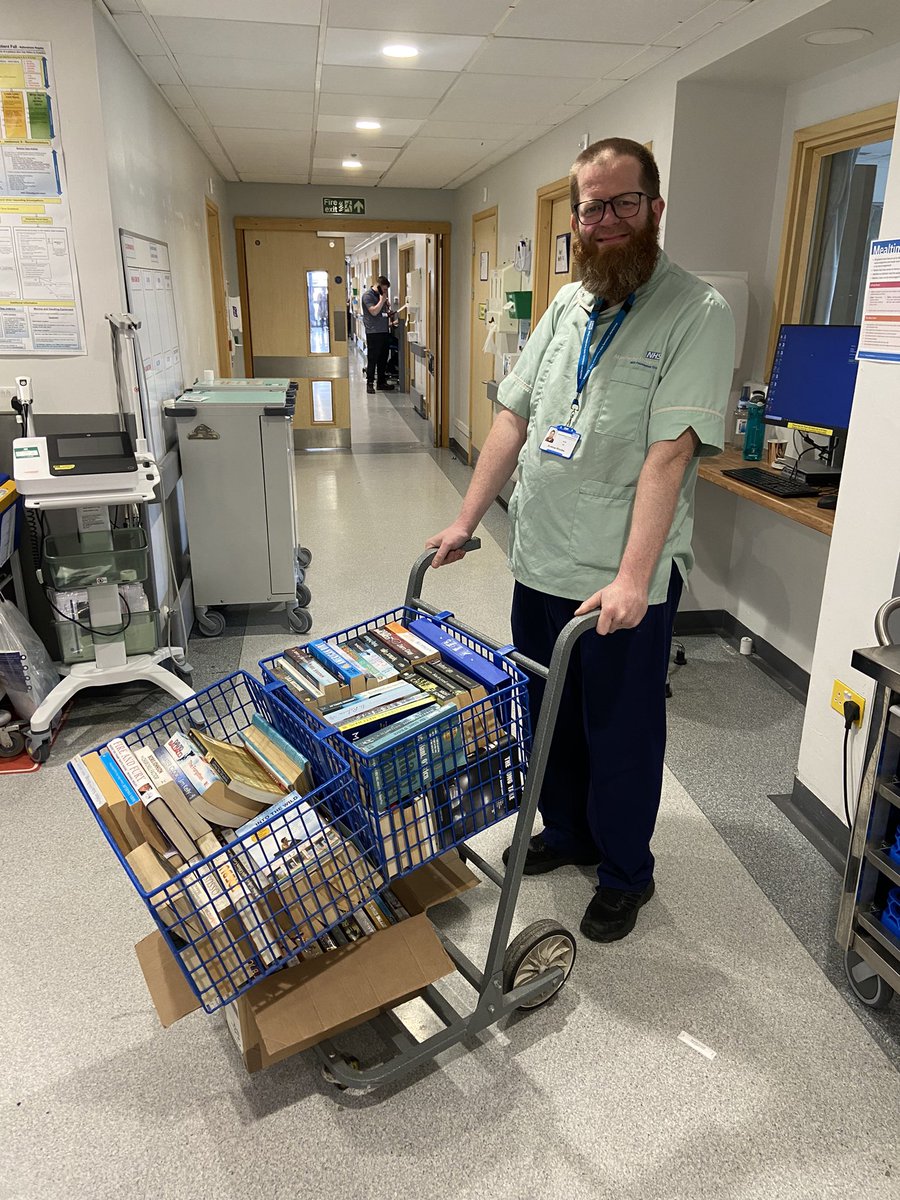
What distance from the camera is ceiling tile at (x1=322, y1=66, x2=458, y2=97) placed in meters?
3.64

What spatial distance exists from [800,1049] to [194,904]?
4.27 ft

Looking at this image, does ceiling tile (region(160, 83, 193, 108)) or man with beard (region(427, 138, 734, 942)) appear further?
ceiling tile (region(160, 83, 193, 108))

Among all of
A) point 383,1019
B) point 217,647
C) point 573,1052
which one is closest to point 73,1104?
point 383,1019

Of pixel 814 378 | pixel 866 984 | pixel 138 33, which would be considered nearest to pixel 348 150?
pixel 138 33

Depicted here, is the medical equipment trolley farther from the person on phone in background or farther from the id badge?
the person on phone in background

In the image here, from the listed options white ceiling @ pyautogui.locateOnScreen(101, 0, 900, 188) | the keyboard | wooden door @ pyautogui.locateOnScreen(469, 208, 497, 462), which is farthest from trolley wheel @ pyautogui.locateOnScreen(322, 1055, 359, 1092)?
wooden door @ pyautogui.locateOnScreen(469, 208, 497, 462)

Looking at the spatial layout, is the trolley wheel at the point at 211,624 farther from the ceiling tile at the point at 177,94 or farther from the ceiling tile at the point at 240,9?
the ceiling tile at the point at 177,94

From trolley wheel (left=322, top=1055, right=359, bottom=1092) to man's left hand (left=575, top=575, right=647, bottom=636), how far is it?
96 cm

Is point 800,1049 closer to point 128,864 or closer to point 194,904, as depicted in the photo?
point 194,904

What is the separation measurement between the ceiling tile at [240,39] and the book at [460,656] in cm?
259

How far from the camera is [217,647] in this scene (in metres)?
3.72

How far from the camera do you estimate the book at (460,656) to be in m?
1.47

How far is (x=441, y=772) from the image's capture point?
4.64ft

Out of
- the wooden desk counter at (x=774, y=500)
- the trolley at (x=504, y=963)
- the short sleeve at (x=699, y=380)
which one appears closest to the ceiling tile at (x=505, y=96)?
the wooden desk counter at (x=774, y=500)
